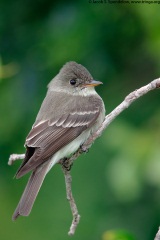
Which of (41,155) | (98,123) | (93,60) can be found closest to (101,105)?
(98,123)

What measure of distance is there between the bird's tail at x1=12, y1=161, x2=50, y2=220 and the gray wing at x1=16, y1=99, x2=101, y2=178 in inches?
2.8

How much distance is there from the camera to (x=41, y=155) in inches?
167

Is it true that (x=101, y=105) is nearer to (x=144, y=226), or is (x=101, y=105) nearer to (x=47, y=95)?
(x=47, y=95)

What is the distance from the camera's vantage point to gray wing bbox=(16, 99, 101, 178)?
13.9 feet

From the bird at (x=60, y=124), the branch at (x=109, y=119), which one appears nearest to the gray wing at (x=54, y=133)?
the bird at (x=60, y=124)

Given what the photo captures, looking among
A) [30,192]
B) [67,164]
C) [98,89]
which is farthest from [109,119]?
[98,89]

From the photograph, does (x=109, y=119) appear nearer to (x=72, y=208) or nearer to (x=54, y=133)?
(x=72, y=208)

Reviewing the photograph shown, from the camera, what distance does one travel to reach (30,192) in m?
4.09

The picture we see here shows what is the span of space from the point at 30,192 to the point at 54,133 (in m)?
0.55

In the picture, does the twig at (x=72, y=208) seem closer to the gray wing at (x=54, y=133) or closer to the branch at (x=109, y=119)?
the branch at (x=109, y=119)

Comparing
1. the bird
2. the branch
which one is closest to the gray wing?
the bird

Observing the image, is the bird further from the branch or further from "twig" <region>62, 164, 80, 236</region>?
"twig" <region>62, 164, 80, 236</region>

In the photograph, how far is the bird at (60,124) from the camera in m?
4.16

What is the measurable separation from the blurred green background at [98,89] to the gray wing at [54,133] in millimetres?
226
